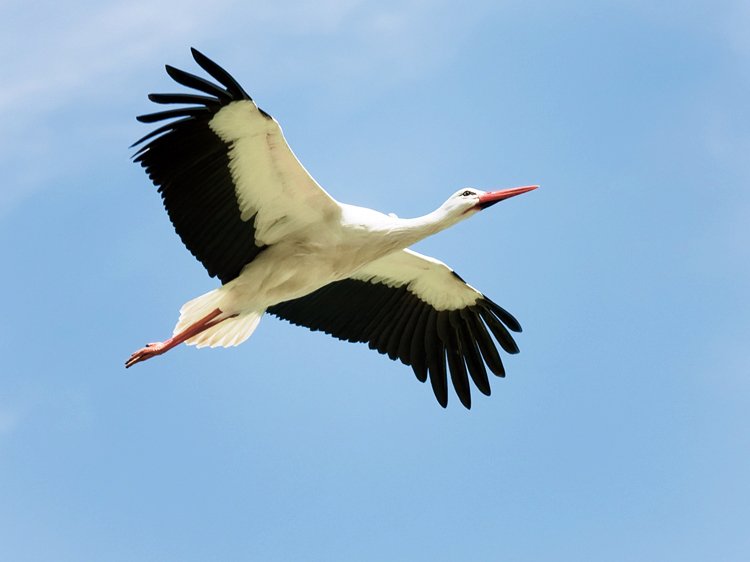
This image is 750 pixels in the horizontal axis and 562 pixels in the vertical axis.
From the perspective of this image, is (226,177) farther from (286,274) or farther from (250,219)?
(286,274)

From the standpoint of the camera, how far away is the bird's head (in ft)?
37.7

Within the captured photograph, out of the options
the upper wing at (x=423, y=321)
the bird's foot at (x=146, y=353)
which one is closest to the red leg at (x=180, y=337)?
the bird's foot at (x=146, y=353)

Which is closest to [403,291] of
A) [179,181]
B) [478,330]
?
[478,330]

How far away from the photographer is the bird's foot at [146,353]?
1138cm

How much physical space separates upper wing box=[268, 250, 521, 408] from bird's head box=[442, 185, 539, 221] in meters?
1.17

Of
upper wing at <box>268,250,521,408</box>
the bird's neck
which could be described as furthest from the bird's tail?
the bird's neck

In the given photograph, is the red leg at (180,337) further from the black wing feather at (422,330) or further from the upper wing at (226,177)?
the black wing feather at (422,330)

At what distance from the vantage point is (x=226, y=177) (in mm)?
11203

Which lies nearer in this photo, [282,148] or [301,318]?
[282,148]

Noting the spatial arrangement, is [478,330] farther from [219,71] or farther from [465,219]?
[219,71]

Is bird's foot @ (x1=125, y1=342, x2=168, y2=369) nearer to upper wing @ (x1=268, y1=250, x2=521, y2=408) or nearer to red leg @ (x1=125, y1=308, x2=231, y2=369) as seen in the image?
red leg @ (x1=125, y1=308, x2=231, y2=369)

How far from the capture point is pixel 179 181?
11031mm

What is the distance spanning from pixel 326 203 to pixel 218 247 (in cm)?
92

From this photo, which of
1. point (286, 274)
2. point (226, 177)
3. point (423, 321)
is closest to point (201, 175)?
point (226, 177)
